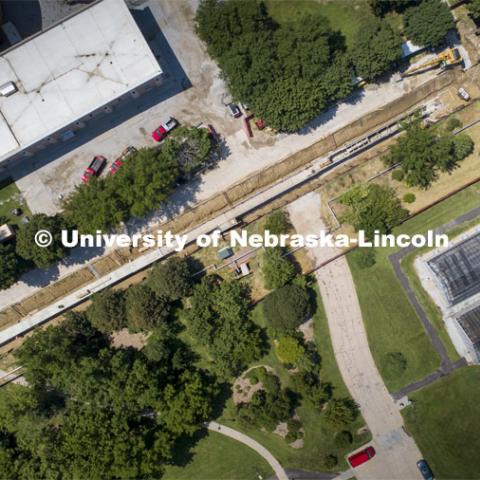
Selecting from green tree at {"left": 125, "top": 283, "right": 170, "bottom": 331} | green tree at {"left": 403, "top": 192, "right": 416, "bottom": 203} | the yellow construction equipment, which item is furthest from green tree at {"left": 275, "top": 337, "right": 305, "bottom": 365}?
the yellow construction equipment

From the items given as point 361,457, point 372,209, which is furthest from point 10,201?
point 361,457

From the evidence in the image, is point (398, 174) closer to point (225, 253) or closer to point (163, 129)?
point (225, 253)

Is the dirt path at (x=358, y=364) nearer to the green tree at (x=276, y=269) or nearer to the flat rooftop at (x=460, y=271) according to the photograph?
the green tree at (x=276, y=269)

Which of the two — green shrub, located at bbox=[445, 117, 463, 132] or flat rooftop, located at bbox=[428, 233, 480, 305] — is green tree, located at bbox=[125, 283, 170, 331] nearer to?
flat rooftop, located at bbox=[428, 233, 480, 305]

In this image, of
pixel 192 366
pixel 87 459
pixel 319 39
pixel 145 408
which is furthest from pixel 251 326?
pixel 319 39

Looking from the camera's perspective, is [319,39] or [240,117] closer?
[319,39]

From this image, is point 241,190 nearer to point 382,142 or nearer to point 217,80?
point 217,80
